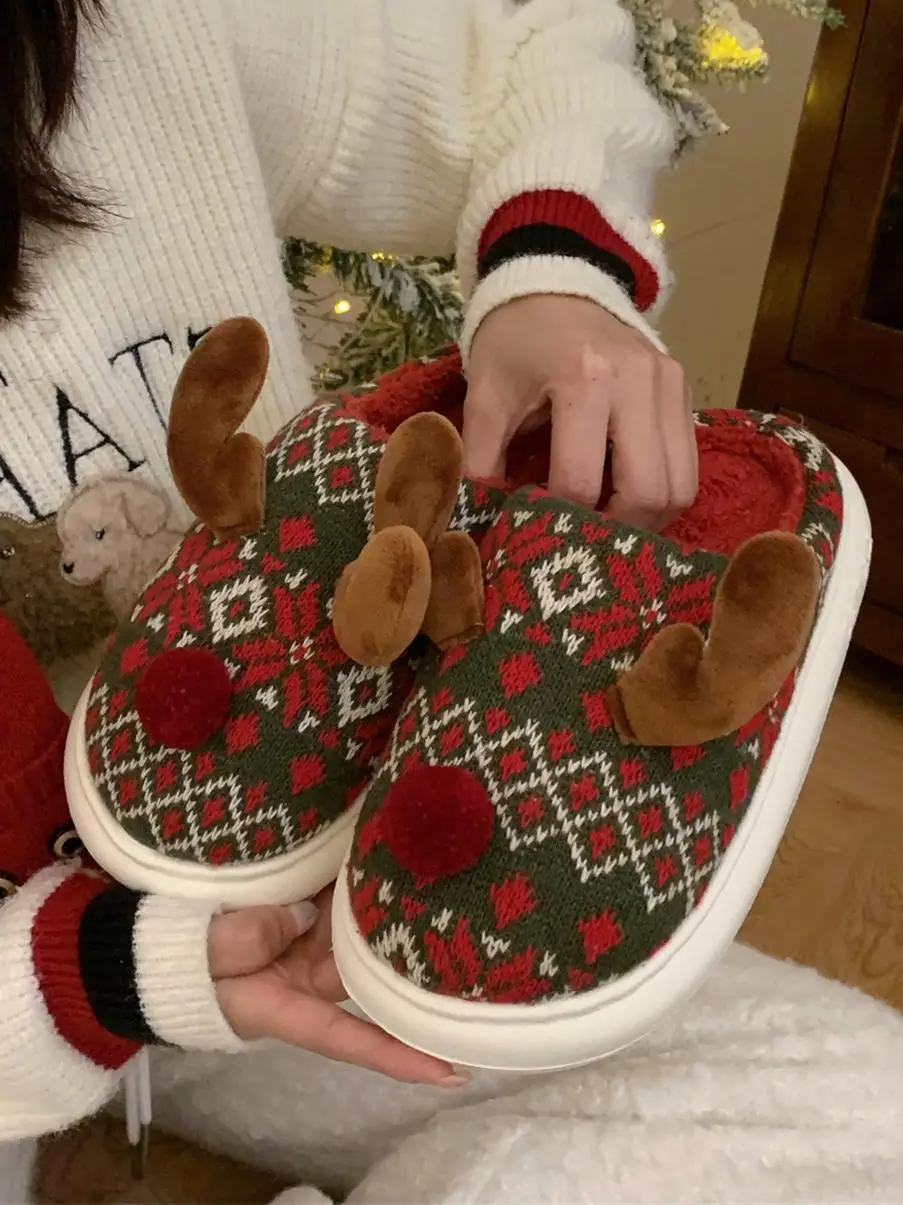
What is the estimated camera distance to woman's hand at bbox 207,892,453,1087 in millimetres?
370

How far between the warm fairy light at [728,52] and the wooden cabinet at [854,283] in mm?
238

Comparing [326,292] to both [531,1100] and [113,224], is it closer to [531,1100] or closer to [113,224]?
[113,224]

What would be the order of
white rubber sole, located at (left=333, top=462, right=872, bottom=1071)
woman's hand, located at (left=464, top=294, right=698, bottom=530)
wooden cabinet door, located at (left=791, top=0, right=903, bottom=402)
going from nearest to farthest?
white rubber sole, located at (left=333, top=462, right=872, bottom=1071), woman's hand, located at (left=464, top=294, right=698, bottom=530), wooden cabinet door, located at (left=791, top=0, right=903, bottom=402)

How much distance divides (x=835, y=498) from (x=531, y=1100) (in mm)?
357

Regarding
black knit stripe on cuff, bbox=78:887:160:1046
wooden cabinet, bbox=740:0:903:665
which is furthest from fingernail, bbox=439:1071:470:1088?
wooden cabinet, bbox=740:0:903:665

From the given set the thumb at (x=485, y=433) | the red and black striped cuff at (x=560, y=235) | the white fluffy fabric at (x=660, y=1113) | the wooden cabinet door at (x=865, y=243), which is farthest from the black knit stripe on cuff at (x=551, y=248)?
the wooden cabinet door at (x=865, y=243)

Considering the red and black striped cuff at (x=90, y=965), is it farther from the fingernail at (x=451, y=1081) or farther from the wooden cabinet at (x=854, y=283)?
the wooden cabinet at (x=854, y=283)

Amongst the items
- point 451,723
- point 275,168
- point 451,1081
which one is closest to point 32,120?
point 275,168

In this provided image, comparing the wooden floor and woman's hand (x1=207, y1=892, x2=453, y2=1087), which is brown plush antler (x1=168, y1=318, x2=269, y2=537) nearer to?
woman's hand (x1=207, y1=892, x2=453, y2=1087)

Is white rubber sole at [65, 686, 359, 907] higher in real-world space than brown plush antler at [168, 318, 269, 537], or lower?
lower

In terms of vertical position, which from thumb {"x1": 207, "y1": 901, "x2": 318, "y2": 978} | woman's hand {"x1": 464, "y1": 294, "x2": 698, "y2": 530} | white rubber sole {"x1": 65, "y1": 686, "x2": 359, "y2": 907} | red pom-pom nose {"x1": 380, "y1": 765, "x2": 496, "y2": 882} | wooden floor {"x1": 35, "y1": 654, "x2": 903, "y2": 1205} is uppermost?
woman's hand {"x1": 464, "y1": 294, "x2": 698, "y2": 530}

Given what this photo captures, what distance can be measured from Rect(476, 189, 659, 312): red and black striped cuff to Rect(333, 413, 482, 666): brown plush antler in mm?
213

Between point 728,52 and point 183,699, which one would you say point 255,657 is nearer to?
point 183,699

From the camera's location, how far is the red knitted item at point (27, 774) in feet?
1.39
